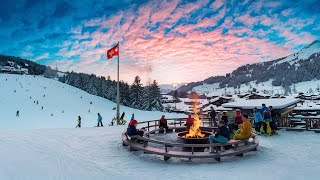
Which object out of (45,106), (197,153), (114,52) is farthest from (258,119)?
(45,106)

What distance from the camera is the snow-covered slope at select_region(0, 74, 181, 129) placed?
51609 mm

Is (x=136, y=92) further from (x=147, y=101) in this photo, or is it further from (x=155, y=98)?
(x=155, y=98)

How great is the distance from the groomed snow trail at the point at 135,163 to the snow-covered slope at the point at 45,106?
35.2 meters

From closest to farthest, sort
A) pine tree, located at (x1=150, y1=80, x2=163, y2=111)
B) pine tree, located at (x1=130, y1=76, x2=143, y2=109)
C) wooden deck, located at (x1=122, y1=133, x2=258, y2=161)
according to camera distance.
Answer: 1. wooden deck, located at (x1=122, y1=133, x2=258, y2=161)
2. pine tree, located at (x1=150, y1=80, x2=163, y2=111)
3. pine tree, located at (x1=130, y1=76, x2=143, y2=109)

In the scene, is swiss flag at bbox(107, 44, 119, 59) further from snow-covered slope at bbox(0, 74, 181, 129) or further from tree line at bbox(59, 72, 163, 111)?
tree line at bbox(59, 72, 163, 111)

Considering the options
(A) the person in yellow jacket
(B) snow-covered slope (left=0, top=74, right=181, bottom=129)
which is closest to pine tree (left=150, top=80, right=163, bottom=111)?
(B) snow-covered slope (left=0, top=74, right=181, bottom=129)

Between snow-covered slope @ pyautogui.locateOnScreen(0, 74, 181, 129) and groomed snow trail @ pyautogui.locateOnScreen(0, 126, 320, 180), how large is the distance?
35.2m

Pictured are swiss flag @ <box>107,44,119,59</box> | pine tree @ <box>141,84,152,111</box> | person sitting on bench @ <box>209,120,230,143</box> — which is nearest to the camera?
person sitting on bench @ <box>209,120,230,143</box>

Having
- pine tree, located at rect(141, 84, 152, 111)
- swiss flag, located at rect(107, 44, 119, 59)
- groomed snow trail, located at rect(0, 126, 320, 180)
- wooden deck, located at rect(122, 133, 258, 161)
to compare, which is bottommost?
groomed snow trail, located at rect(0, 126, 320, 180)

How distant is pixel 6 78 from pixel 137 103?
56614 millimetres

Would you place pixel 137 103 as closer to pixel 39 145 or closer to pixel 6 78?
pixel 6 78

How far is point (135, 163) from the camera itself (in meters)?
11.1

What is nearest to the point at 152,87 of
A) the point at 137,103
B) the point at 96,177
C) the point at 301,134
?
the point at 137,103

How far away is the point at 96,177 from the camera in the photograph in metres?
9.20
